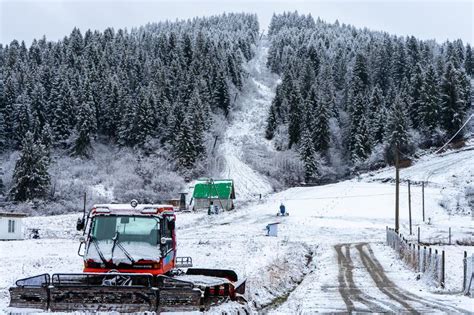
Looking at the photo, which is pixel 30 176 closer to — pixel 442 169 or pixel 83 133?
pixel 83 133

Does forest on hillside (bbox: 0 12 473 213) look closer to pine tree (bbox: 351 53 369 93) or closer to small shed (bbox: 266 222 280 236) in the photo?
pine tree (bbox: 351 53 369 93)

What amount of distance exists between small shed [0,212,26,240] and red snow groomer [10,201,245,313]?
152 ft

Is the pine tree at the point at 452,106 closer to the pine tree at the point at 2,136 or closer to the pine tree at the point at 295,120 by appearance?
the pine tree at the point at 295,120

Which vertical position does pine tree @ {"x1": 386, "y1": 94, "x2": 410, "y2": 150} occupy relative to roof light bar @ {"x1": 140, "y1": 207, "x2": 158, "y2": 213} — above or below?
above

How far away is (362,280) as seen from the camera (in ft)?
81.0

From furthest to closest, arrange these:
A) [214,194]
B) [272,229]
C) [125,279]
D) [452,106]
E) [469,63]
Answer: [469,63]
[452,106]
[214,194]
[272,229]
[125,279]

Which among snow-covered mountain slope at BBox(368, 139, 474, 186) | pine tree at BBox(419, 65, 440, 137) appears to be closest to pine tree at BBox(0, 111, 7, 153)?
snow-covered mountain slope at BBox(368, 139, 474, 186)

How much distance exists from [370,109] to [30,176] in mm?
73568

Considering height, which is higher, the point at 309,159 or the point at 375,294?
the point at 309,159

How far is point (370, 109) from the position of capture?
119062 mm

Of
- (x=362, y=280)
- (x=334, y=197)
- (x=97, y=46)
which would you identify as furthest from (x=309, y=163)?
(x=362, y=280)

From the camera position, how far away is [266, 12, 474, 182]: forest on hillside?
107m

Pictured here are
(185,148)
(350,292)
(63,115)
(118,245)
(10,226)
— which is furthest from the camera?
(63,115)

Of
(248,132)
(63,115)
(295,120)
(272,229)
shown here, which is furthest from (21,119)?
(272,229)
